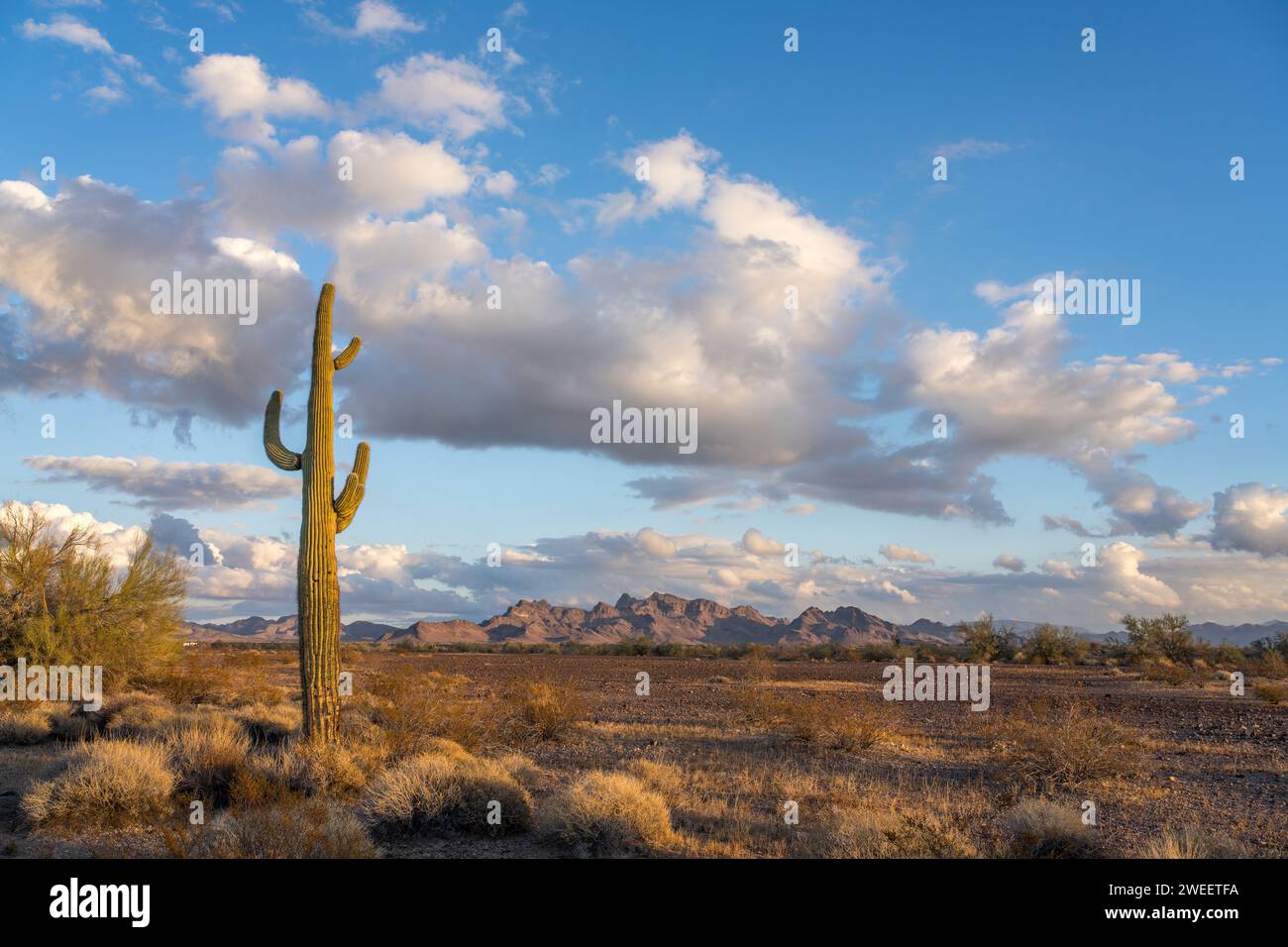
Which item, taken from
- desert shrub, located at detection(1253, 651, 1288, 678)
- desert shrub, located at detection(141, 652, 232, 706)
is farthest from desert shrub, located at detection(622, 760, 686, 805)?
desert shrub, located at detection(1253, 651, 1288, 678)

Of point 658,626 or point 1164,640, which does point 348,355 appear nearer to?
point 1164,640

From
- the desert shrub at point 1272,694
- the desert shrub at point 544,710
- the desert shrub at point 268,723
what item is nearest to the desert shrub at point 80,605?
the desert shrub at point 268,723

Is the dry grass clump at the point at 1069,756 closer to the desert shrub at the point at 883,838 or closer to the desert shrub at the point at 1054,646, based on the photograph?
the desert shrub at the point at 883,838

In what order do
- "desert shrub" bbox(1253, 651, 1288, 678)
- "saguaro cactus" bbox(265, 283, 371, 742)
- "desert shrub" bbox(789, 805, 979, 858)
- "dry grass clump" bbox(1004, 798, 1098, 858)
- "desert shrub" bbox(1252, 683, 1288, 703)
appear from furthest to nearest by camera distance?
"desert shrub" bbox(1253, 651, 1288, 678) → "desert shrub" bbox(1252, 683, 1288, 703) → "saguaro cactus" bbox(265, 283, 371, 742) → "dry grass clump" bbox(1004, 798, 1098, 858) → "desert shrub" bbox(789, 805, 979, 858)

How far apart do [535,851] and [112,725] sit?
37.3 ft

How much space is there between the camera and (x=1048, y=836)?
8.04 meters

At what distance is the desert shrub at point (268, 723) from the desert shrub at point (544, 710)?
4055mm

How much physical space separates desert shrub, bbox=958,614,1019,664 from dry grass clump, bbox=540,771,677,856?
44827 millimetres

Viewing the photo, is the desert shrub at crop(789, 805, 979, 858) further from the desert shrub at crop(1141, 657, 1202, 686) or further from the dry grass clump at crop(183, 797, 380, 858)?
the desert shrub at crop(1141, 657, 1202, 686)

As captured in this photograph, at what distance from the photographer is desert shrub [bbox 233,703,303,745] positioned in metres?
14.5

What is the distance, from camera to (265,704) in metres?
20.0

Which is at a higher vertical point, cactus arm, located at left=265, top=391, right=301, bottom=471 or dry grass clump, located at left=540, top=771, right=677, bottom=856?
cactus arm, located at left=265, top=391, right=301, bottom=471
